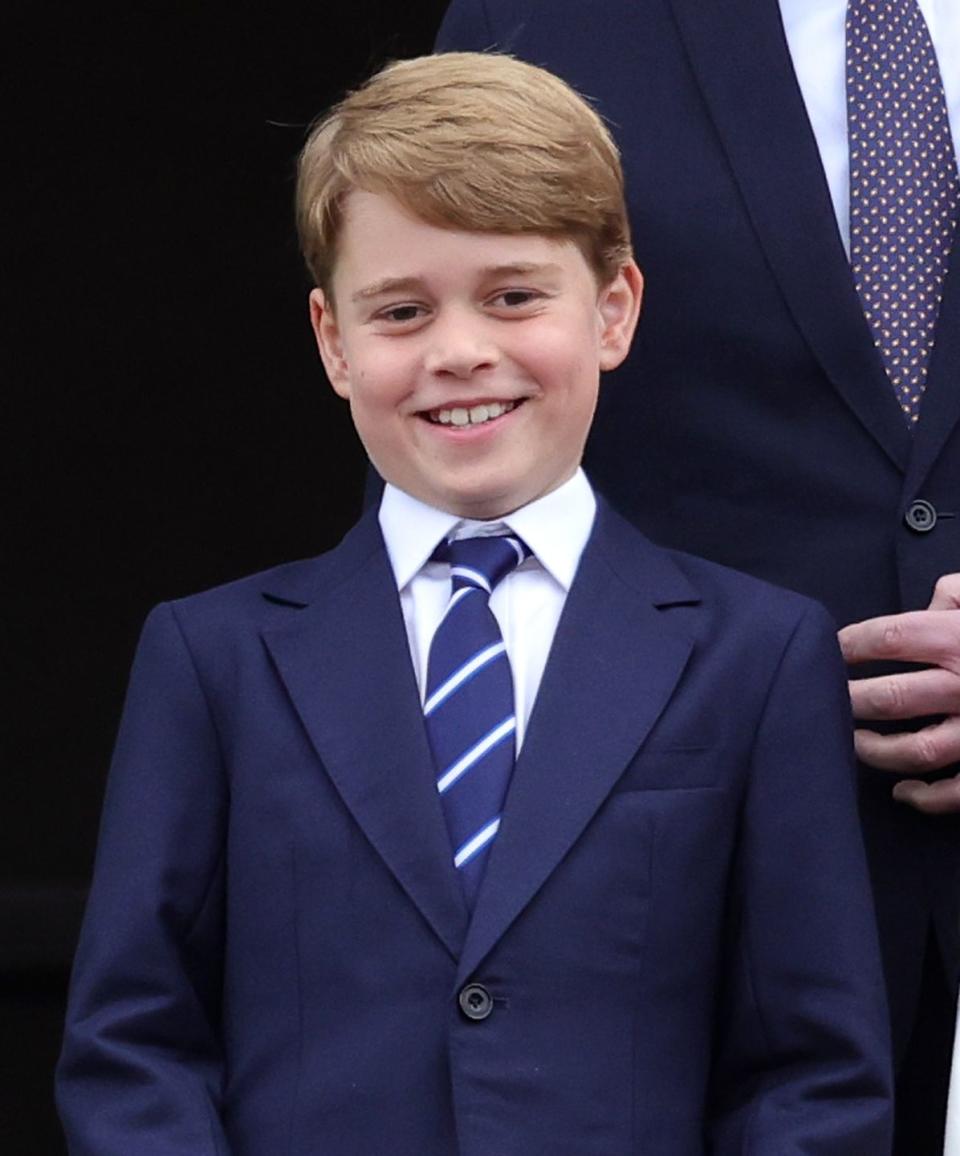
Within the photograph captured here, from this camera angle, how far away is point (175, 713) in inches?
89.1

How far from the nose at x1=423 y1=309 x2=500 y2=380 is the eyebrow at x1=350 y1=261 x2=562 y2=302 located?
0.03 metres

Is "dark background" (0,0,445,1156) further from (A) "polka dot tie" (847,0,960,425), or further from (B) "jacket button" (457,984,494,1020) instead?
(B) "jacket button" (457,984,494,1020)

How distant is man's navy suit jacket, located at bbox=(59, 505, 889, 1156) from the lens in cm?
219

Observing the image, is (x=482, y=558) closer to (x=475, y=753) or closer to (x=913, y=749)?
(x=475, y=753)

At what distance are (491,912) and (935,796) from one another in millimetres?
467

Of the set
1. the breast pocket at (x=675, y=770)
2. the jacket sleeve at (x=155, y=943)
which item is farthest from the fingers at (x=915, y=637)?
the jacket sleeve at (x=155, y=943)

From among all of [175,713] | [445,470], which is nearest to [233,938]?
[175,713]

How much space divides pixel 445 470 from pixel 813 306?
1.39 feet

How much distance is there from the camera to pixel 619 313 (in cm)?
240

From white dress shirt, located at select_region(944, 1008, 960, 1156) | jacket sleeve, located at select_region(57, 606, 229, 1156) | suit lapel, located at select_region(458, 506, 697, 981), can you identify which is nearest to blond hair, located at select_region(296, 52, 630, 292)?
suit lapel, located at select_region(458, 506, 697, 981)

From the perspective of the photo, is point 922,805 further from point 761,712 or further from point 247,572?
point 247,572

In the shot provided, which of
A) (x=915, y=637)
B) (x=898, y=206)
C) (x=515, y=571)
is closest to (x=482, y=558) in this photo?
(x=515, y=571)

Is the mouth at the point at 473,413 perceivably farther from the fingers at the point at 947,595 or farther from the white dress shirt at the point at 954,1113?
the white dress shirt at the point at 954,1113

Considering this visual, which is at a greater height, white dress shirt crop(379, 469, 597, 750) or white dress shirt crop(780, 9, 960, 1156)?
white dress shirt crop(780, 9, 960, 1156)
